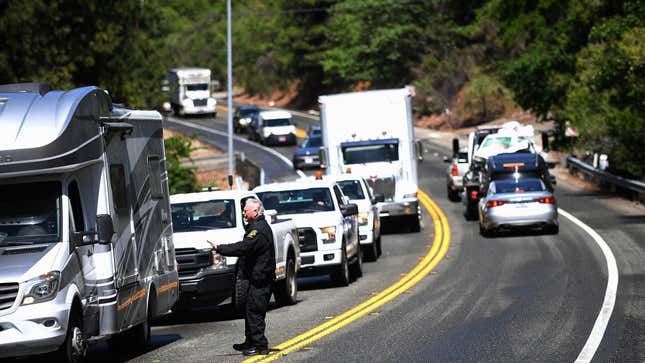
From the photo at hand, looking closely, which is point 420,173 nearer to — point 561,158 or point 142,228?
point 561,158

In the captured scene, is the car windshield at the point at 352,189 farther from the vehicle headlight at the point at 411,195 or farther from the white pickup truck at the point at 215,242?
the white pickup truck at the point at 215,242

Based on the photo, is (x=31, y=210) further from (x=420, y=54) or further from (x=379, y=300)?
(x=420, y=54)

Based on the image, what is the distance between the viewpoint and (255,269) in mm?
14078

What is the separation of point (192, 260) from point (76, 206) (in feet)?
16.7

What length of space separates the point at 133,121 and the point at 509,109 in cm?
6509

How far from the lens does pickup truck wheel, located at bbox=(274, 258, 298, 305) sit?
768 inches

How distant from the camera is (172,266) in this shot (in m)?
16.3

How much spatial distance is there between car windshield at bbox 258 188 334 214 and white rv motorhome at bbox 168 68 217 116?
62785 millimetres

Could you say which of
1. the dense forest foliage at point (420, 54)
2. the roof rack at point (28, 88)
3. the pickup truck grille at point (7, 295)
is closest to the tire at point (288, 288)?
the roof rack at point (28, 88)

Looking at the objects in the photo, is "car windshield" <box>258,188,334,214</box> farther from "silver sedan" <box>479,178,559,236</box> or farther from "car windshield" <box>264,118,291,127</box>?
"car windshield" <box>264,118,291,127</box>

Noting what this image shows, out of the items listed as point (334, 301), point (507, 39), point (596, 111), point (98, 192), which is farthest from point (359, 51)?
point (98, 192)

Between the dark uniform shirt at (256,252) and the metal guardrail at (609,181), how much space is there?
24327 mm

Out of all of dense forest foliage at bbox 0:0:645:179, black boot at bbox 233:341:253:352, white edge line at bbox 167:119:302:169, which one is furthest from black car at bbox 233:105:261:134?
black boot at bbox 233:341:253:352

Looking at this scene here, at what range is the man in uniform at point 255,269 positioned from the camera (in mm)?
13969
